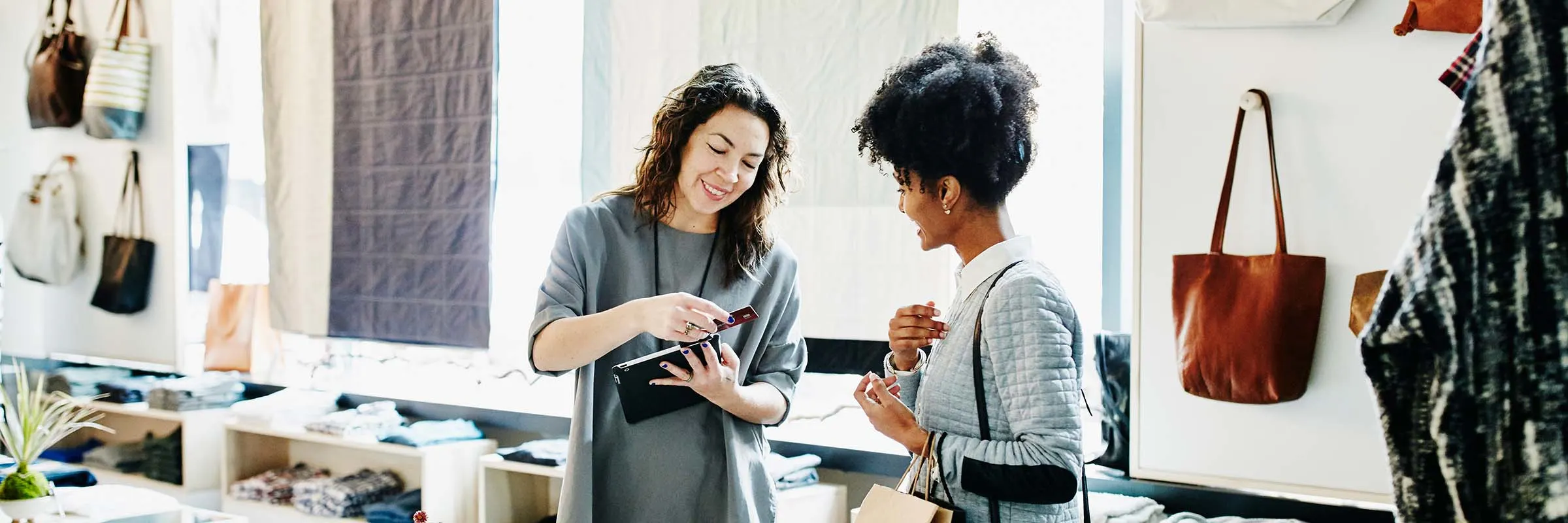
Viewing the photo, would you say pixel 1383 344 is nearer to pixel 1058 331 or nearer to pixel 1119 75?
pixel 1058 331

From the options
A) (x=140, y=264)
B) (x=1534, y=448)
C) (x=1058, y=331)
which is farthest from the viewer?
(x=140, y=264)

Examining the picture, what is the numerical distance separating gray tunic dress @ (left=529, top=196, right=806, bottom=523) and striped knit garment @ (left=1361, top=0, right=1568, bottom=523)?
4.04ft

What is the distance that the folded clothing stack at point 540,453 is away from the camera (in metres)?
3.03

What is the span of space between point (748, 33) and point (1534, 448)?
2503mm

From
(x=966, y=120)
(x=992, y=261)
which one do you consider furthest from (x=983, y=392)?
(x=966, y=120)

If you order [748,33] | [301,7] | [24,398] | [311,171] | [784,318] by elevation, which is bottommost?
[24,398]

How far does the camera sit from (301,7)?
12.8 feet

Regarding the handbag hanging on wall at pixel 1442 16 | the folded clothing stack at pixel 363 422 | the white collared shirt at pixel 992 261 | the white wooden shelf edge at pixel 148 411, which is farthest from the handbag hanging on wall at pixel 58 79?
the handbag hanging on wall at pixel 1442 16

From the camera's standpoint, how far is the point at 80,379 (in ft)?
14.4

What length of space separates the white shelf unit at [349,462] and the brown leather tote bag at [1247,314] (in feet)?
7.44

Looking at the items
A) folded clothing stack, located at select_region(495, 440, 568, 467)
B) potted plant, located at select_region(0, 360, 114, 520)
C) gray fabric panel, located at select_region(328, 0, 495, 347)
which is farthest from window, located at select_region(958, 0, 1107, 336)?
potted plant, located at select_region(0, 360, 114, 520)

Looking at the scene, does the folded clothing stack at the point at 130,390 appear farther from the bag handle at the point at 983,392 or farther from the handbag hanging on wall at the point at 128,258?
the bag handle at the point at 983,392

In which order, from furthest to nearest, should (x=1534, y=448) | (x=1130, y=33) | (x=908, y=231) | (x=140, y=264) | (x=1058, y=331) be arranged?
(x=140, y=264)
(x=908, y=231)
(x=1130, y=33)
(x=1058, y=331)
(x=1534, y=448)

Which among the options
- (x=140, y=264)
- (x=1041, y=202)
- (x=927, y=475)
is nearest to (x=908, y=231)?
(x=1041, y=202)
